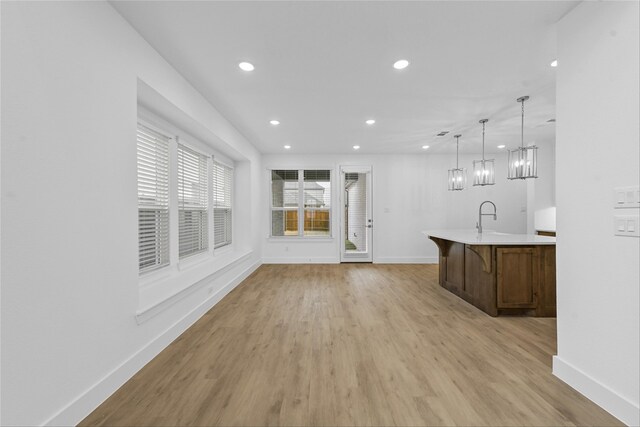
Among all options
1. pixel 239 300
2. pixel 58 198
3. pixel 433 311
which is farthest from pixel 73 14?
pixel 433 311

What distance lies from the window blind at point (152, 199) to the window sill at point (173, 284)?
18 cm

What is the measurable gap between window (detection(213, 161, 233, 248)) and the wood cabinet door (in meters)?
4.09

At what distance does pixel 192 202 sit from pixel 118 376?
231 centimetres

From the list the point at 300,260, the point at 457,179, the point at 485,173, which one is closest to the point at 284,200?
the point at 300,260

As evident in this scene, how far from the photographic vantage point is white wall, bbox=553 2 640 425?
1.51m

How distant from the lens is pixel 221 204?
16.0 feet

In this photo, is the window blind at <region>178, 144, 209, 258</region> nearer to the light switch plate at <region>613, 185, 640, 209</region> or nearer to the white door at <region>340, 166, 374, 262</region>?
the white door at <region>340, 166, 374, 262</region>

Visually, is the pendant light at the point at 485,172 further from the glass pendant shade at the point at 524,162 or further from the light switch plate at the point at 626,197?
the light switch plate at the point at 626,197

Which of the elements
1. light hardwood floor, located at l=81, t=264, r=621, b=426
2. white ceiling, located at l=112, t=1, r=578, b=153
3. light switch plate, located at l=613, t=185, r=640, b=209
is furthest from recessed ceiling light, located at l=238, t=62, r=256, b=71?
light switch plate, located at l=613, t=185, r=640, b=209

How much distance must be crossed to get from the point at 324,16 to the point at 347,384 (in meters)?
2.56

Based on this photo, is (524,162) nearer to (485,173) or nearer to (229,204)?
(485,173)

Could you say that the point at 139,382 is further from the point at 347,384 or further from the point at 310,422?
the point at 347,384

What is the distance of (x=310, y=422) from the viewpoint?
5.07ft

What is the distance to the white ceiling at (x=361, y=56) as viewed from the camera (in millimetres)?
1887
